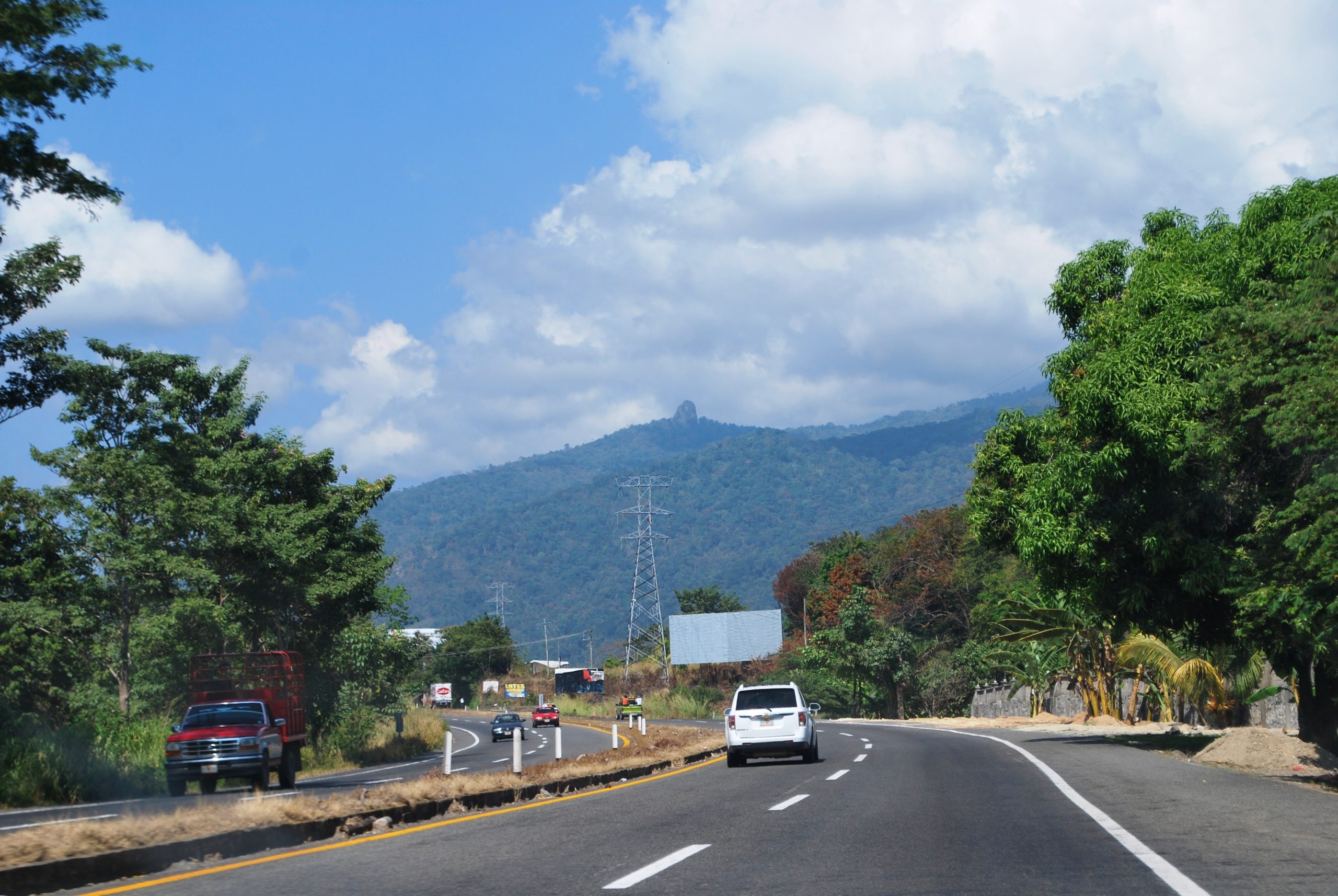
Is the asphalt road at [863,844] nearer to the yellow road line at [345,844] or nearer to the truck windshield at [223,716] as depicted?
the yellow road line at [345,844]

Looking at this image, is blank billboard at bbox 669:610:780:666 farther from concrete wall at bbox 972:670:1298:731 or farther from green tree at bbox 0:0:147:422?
green tree at bbox 0:0:147:422

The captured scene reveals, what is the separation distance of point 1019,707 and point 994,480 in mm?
27646

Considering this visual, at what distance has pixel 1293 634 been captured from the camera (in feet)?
65.5

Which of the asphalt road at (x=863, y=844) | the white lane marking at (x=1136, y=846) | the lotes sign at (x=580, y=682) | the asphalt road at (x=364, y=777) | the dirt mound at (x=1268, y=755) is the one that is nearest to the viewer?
the white lane marking at (x=1136, y=846)

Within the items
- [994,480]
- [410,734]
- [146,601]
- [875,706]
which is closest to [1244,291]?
[994,480]

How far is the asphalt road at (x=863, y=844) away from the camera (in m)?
7.85

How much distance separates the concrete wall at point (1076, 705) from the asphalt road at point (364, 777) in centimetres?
1892

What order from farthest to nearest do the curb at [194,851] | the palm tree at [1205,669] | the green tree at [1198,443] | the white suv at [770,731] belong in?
the palm tree at [1205,669] → the white suv at [770,731] → the green tree at [1198,443] → the curb at [194,851]

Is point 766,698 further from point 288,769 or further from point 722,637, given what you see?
A: point 722,637

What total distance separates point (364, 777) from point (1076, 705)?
3126 centimetres

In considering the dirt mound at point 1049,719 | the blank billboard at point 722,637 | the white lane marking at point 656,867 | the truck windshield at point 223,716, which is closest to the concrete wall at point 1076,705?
the dirt mound at point 1049,719

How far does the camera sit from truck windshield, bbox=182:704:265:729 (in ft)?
72.4

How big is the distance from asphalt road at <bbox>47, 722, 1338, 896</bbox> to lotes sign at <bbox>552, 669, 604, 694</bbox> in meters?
105

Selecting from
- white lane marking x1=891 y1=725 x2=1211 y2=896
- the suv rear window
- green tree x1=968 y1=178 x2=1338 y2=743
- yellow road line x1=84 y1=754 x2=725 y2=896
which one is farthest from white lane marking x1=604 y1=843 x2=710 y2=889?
the suv rear window
